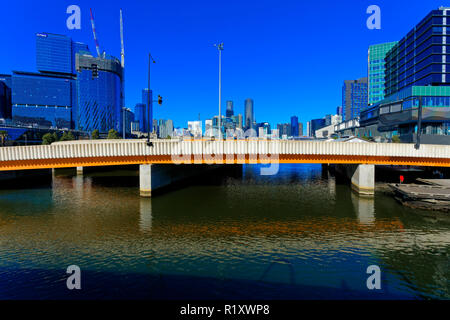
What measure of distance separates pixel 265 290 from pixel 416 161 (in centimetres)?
3180

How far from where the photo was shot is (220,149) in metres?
34.3

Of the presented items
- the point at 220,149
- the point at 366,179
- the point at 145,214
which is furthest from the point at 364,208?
the point at 145,214

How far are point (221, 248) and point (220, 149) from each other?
56.8 feet

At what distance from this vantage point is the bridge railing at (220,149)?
3338 centimetres

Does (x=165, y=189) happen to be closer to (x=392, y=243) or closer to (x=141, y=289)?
(x=141, y=289)

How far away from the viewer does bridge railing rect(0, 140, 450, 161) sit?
33.4m

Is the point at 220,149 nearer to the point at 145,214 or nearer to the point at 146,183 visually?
the point at 146,183

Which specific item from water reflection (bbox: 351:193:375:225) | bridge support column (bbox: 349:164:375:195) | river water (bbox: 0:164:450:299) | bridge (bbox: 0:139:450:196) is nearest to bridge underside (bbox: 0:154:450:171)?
bridge (bbox: 0:139:450:196)

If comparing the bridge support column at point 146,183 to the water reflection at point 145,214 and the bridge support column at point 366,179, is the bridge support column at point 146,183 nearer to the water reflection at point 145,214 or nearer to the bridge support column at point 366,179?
the water reflection at point 145,214

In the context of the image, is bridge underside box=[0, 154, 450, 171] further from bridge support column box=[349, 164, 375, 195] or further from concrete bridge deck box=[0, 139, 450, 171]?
bridge support column box=[349, 164, 375, 195]

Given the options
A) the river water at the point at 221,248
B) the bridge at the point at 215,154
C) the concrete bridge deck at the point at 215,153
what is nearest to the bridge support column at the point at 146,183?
the bridge at the point at 215,154

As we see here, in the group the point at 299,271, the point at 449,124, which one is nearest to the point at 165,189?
the point at 299,271

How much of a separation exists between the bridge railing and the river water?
6116mm
